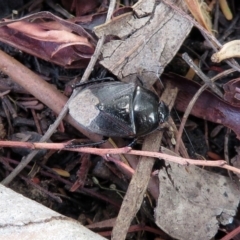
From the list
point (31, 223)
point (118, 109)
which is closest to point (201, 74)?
point (118, 109)

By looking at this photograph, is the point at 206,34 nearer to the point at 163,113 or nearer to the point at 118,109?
the point at 163,113

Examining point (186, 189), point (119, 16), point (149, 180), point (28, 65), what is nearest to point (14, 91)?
point (28, 65)

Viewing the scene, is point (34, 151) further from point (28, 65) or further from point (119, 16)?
point (119, 16)

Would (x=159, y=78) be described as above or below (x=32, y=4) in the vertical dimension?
below

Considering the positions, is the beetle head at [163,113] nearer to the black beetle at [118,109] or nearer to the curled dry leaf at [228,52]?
the black beetle at [118,109]

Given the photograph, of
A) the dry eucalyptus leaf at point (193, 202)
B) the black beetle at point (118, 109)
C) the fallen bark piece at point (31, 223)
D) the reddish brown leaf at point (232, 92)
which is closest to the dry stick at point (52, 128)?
the black beetle at point (118, 109)

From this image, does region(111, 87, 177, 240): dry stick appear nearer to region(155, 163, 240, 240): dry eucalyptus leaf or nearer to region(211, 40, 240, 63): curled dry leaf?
region(155, 163, 240, 240): dry eucalyptus leaf
